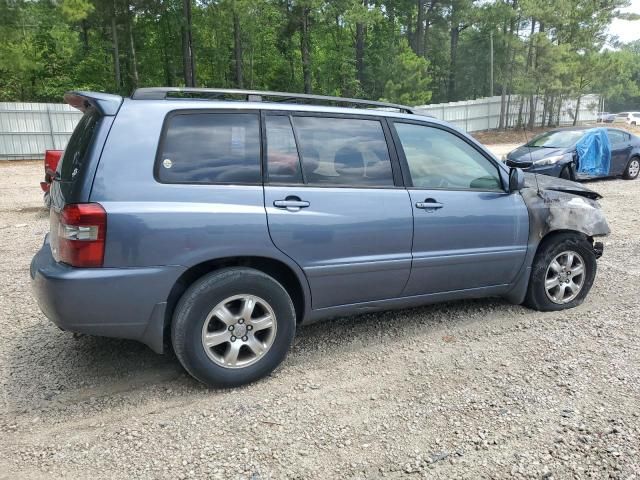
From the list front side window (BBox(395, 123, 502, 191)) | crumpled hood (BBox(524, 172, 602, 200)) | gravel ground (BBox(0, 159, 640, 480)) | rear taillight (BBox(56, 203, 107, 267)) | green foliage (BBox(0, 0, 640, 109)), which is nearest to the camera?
gravel ground (BBox(0, 159, 640, 480))

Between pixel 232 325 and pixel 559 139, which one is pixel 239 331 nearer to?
pixel 232 325

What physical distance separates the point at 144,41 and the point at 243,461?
A: 32334 millimetres

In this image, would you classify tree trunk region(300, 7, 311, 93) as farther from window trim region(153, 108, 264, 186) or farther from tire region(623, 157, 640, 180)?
window trim region(153, 108, 264, 186)

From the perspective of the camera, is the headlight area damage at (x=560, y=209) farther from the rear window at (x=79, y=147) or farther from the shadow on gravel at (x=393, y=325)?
the rear window at (x=79, y=147)

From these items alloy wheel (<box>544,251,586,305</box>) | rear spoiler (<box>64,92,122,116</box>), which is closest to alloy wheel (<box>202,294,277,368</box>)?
rear spoiler (<box>64,92,122,116</box>)

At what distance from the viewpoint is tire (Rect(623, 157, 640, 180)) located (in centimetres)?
1332

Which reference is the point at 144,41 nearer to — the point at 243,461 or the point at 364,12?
the point at 364,12

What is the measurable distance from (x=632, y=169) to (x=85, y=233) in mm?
14466

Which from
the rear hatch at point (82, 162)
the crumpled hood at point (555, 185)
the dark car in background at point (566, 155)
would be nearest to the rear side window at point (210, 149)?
the rear hatch at point (82, 162)

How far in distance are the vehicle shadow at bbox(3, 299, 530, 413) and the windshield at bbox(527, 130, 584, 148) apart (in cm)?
885

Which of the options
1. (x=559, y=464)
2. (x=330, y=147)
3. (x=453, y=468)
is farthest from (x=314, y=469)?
(x=330, y=147)

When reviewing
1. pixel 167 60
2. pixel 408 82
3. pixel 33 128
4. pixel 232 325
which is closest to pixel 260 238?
pixel 232 325

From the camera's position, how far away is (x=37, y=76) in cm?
2850

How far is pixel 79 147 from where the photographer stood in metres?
3.06
